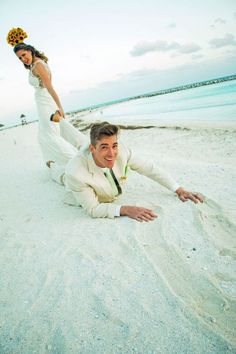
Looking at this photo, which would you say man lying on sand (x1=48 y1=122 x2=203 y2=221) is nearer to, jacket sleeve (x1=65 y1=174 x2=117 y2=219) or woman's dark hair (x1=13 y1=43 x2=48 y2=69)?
jacket sleeve (x1=65 y1=174 x2=117 y2=219)

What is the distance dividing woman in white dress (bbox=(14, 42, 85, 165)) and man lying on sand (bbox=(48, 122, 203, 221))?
116 centimetres

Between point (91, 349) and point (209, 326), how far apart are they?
72cm

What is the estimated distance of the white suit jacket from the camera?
2.54 m

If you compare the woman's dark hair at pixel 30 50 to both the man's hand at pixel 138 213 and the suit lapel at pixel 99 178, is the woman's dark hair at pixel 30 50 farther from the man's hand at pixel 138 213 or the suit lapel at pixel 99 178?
the man's hand at pixel 138 213

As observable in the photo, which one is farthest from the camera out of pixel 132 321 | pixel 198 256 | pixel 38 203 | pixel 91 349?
pixel 38 203

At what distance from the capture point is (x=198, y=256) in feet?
6.40

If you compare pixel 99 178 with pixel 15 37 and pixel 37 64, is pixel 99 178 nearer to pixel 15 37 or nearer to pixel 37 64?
pixel 37 64

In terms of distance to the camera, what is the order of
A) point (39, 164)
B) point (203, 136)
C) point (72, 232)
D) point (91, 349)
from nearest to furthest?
point (91, 349) → point (72, 232) → point (39, 164) → point (203, 136)

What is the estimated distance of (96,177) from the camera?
102 inches

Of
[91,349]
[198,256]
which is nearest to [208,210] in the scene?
[198,256]

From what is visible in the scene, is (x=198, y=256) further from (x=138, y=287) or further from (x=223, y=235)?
(x=138, y=287)

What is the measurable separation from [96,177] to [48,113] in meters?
2.14

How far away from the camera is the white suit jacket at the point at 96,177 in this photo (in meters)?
2.54

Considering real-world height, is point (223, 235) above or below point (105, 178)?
below
